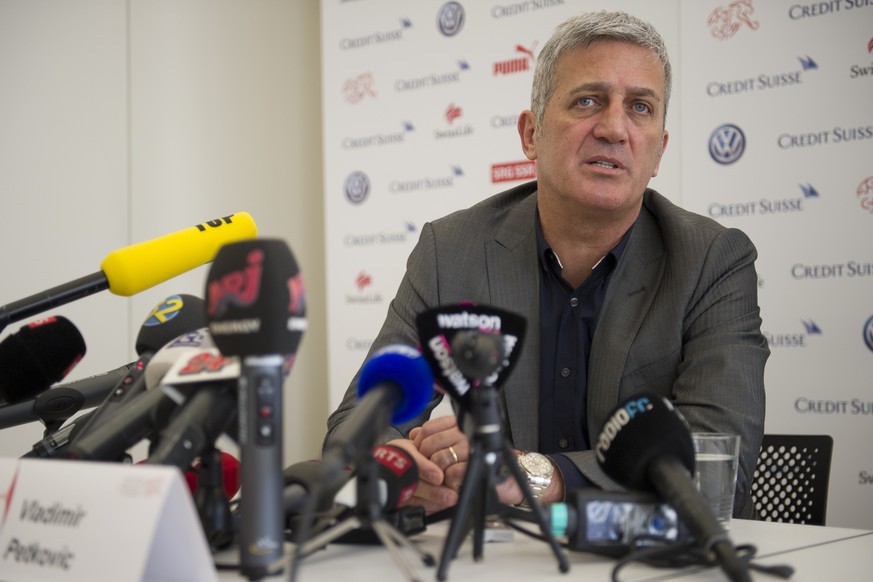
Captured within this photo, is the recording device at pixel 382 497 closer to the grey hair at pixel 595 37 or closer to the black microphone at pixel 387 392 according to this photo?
the black microphone at pixel 387 392

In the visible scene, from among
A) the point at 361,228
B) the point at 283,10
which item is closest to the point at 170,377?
the point at 361,228

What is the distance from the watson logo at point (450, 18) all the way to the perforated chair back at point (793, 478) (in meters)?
2.60

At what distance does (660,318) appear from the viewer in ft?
5.55

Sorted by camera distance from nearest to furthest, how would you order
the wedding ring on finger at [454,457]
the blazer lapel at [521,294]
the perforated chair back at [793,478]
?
1. the wedding ring on finger at [454,457]
2. the perforated chair back at [793,478]
3. the blazer lapel at [521,294]

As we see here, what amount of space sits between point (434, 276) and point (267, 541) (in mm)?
1163

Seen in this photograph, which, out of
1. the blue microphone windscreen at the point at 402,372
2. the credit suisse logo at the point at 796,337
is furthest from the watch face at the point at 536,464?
the credit suisse logo at the point at 796,337

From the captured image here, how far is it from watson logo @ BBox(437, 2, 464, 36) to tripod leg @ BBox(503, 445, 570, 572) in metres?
3.23

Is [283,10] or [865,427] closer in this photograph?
[865,427]

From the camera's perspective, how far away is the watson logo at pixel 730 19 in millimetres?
3074

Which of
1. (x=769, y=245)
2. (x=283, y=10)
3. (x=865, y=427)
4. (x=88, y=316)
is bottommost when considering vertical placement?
(x=865, y=427)

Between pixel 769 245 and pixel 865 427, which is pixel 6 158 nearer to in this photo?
pixel 769 245

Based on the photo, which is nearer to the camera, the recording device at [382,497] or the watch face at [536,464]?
the recording device at [382,497]

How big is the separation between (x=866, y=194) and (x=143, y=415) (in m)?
2.67

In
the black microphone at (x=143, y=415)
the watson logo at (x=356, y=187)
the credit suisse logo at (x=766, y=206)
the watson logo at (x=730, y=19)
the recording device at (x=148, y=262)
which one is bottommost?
the black microphone at (x=143, y=415)
